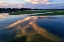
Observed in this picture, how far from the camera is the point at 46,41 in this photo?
1611 centimetres

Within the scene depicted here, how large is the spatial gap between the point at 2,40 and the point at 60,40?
6047mm

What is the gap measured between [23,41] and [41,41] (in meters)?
1.85

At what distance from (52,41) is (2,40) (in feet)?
16.7

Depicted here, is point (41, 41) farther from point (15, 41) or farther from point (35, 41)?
point (15, 41)

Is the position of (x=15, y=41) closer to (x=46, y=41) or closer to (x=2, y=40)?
(x=2, y=40)

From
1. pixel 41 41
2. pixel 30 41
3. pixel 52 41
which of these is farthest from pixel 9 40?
pixel 52 41

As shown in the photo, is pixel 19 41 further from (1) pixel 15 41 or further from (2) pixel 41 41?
(2) pixel 41 41

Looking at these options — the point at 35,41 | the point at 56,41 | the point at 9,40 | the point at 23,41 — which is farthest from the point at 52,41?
the point at 9,40

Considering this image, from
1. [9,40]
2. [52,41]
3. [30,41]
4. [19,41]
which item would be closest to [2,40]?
[9,40]

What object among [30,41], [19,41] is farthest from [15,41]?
[30,41]

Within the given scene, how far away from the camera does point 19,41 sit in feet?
51.9

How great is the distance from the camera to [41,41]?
16.0 metres

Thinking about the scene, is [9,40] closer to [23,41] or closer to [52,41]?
[23,41]

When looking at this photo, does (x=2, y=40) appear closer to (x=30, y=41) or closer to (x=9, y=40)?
(x=9, y=40)
